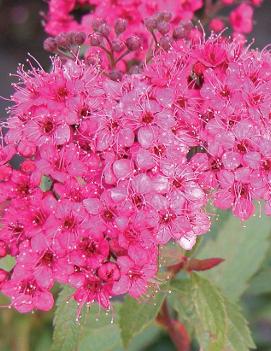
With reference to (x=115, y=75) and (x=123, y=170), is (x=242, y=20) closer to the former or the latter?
(x=115, y=75)

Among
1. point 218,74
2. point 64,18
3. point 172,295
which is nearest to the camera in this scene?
point 218,74

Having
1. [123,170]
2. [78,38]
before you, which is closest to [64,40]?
[78,38]

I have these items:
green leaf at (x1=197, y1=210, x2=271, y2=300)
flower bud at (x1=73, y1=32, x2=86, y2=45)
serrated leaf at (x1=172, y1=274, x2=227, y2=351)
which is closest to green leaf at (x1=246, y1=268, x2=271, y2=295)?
green leaf at (x1=197, y1=210, x2=271, y2=300)

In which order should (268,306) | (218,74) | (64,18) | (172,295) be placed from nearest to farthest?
(218,74) → (172,295) → (64,18) → (268,306)

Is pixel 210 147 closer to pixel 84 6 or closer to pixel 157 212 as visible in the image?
pixel 157 212

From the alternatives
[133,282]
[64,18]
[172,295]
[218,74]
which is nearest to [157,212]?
[133,282]

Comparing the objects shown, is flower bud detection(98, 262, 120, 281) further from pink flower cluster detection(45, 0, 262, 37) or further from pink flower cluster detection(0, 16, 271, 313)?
pink flower cluster detection(45, 0, 262, 37)
